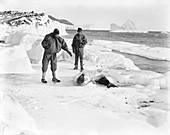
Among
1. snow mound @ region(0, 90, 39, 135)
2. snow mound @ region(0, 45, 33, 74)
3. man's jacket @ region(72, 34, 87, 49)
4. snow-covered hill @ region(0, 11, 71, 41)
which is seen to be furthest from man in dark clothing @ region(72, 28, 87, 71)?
snow mound @ region(0, 90, 39, 135)

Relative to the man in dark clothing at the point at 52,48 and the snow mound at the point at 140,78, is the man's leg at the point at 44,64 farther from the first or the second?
the snow mound at the point at 140,78

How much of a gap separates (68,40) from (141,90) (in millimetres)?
551

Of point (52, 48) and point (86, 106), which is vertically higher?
point (52, 48)

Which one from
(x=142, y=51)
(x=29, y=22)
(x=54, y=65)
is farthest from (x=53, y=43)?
(x=142, y=51)

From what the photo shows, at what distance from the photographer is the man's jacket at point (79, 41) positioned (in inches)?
66.7

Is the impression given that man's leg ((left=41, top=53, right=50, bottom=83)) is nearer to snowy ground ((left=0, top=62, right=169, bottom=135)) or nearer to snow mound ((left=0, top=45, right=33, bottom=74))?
snowy ground ((left=0, top=62, right=169, bottom=135))

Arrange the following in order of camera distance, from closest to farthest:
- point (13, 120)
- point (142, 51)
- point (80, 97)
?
point (13, 120) → point (80, 97) → point (142, 51)

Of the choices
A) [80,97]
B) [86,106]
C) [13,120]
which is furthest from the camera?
[80,97]

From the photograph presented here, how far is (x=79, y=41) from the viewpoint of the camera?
1.71m

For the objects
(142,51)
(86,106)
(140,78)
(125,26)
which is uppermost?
(125,26)

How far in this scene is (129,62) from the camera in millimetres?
1828

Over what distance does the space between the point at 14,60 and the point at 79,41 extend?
0.44m

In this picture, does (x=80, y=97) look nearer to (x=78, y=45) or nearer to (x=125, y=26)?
(x=78, y=45)

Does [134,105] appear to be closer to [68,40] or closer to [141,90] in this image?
[141,90]
